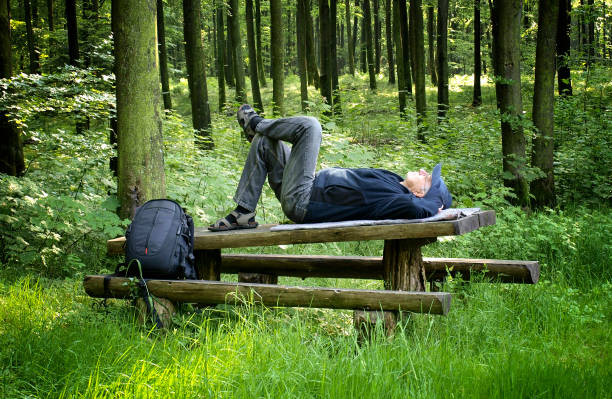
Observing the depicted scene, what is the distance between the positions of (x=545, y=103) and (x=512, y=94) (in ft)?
4.42

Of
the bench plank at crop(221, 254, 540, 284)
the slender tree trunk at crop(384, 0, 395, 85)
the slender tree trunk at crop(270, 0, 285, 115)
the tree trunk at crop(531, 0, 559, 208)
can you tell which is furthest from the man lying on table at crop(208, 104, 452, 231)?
the slender tree trunk at crop(384, 0, 395, 85)

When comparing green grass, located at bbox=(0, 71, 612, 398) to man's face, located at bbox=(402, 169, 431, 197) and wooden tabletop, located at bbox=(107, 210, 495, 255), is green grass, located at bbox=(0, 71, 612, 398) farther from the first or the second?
man's face, located at bbox=(402, 169, 431, 197)

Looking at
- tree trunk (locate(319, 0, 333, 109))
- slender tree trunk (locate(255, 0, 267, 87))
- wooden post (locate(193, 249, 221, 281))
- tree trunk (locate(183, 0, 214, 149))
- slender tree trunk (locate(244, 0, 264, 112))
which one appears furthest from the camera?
slender tree trunk (locate(255, 0, 267, 87))

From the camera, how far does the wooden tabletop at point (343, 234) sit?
349 centimetres

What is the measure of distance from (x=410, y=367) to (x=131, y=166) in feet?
11.4

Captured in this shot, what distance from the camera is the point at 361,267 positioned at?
15.0 ft

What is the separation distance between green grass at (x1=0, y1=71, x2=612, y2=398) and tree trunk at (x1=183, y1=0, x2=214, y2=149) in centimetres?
504

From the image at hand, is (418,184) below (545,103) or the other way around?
below

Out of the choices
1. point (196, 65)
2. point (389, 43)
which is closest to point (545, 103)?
point (196, 65)

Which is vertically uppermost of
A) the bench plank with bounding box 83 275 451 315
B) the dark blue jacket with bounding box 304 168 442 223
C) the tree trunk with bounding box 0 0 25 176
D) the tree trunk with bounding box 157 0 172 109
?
the tree trunk with bounding box 157 0 172 109

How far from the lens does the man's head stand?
4.14 meters

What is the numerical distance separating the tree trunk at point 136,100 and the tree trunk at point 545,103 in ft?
22.7

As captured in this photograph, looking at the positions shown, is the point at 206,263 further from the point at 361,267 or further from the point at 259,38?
the point at 259,38

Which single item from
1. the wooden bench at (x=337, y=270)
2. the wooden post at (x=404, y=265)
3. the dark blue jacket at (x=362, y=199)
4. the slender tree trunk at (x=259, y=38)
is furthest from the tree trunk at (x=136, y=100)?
the slender tree trunk at (x=259, y=38)
